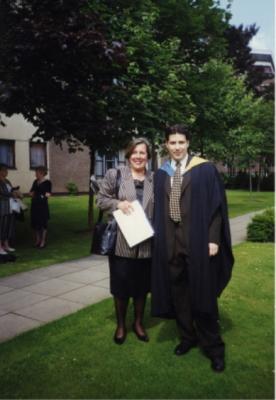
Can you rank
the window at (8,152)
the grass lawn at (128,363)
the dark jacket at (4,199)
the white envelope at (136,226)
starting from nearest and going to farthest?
the grass lawn at (128,363)
the white envelope at (136,226)
the dark jacket at (4,199)
the window at (8,152)

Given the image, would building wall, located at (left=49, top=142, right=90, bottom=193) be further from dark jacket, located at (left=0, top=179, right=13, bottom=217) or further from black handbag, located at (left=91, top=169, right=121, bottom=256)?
black handbag, located at (left=91, top=169, right=121, bottom=256)

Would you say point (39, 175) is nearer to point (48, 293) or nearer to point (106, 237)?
point (48, 293)

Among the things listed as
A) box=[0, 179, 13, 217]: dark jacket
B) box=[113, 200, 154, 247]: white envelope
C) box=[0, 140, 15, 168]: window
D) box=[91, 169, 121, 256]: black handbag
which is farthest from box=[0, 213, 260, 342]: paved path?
box=[0, 140, 15, 168]: window

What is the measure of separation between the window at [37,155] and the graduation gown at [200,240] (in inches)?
888

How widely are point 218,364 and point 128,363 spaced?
84 cm

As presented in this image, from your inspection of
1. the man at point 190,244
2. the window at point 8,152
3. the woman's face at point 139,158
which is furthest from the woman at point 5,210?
the window at point 8,152

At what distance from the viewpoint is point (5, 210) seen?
9.26m

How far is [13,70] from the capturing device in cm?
890

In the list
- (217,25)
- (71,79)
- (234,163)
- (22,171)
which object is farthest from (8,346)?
(234,163)

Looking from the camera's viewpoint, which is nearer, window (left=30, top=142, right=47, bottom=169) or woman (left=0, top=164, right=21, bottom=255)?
woman (left=0, top=164, right=21, bottom=255)

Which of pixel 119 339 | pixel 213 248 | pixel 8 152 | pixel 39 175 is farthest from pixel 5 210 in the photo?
pixel 8 152

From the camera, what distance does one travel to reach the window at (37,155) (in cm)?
2600

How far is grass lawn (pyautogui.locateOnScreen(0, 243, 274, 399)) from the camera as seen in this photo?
3812 millimetres

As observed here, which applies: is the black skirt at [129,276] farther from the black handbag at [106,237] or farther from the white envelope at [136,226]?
the white envelope at [136,226]
